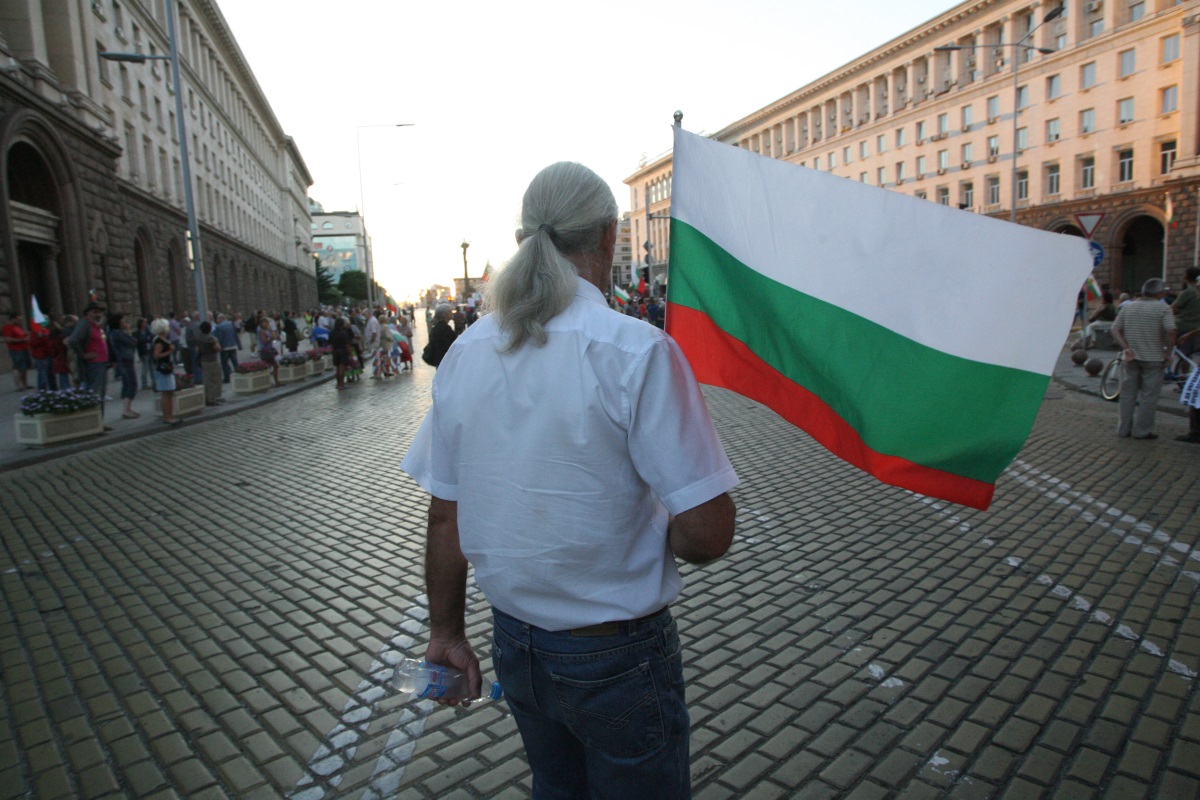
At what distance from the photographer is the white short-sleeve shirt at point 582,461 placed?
1554mm

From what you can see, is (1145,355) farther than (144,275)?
No

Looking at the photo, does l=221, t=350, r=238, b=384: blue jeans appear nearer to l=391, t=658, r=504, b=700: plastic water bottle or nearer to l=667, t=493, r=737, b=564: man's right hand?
l=391, t=658, r=504, b=700: plastic water bottle

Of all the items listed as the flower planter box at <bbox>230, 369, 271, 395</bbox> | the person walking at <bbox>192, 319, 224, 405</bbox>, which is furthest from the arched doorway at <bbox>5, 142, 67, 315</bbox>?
the person walking at <bbox>192, 319, 224, 405</bbox>

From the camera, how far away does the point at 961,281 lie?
1984mm

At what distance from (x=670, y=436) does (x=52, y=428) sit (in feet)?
40.7

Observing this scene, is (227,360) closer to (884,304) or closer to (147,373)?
(147,373)

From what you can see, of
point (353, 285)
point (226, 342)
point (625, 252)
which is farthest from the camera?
point (625, 252)

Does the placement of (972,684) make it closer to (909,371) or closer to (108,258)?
(909,371)

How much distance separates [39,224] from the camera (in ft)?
77.7

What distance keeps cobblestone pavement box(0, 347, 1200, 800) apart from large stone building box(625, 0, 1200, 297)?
107ft

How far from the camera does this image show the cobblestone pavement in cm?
312

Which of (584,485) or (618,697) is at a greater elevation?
(584,485)

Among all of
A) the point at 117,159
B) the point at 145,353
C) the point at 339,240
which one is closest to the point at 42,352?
the point at 145,353

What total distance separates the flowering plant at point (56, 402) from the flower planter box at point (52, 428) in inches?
2.5
